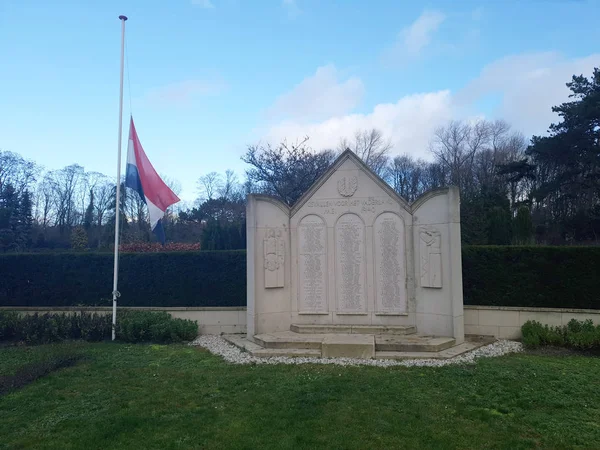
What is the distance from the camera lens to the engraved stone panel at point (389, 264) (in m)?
10.6

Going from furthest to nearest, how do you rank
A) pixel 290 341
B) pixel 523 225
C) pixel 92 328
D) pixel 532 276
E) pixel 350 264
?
pixel 523 225 < pixel 532 276 < pixel 92 328 < pixel 350 264 < pixel 290 341

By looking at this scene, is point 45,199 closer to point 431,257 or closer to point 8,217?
point 8,217

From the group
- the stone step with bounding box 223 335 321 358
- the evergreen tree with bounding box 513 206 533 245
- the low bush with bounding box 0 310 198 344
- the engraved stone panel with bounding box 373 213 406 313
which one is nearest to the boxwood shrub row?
the low bush with bounding box 0 310 198 344

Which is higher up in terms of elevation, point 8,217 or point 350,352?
point 8,217

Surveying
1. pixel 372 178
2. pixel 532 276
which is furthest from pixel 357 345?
pixel 532 276

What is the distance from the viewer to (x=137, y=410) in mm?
5855

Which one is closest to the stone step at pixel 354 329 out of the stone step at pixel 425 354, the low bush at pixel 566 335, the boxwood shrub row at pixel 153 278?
the stone step at pixel 425 354

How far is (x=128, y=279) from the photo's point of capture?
1363 centimetres

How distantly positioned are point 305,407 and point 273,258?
541 centimetres

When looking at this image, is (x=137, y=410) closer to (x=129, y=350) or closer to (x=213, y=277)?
(x=129, y=350)

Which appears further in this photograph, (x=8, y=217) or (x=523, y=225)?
(x=8, y=217)

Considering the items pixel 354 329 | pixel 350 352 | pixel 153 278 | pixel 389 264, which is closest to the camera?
pixel 350 352

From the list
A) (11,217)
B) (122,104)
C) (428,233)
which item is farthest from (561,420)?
(11,217)

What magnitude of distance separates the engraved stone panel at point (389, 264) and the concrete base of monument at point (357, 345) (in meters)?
0.67
